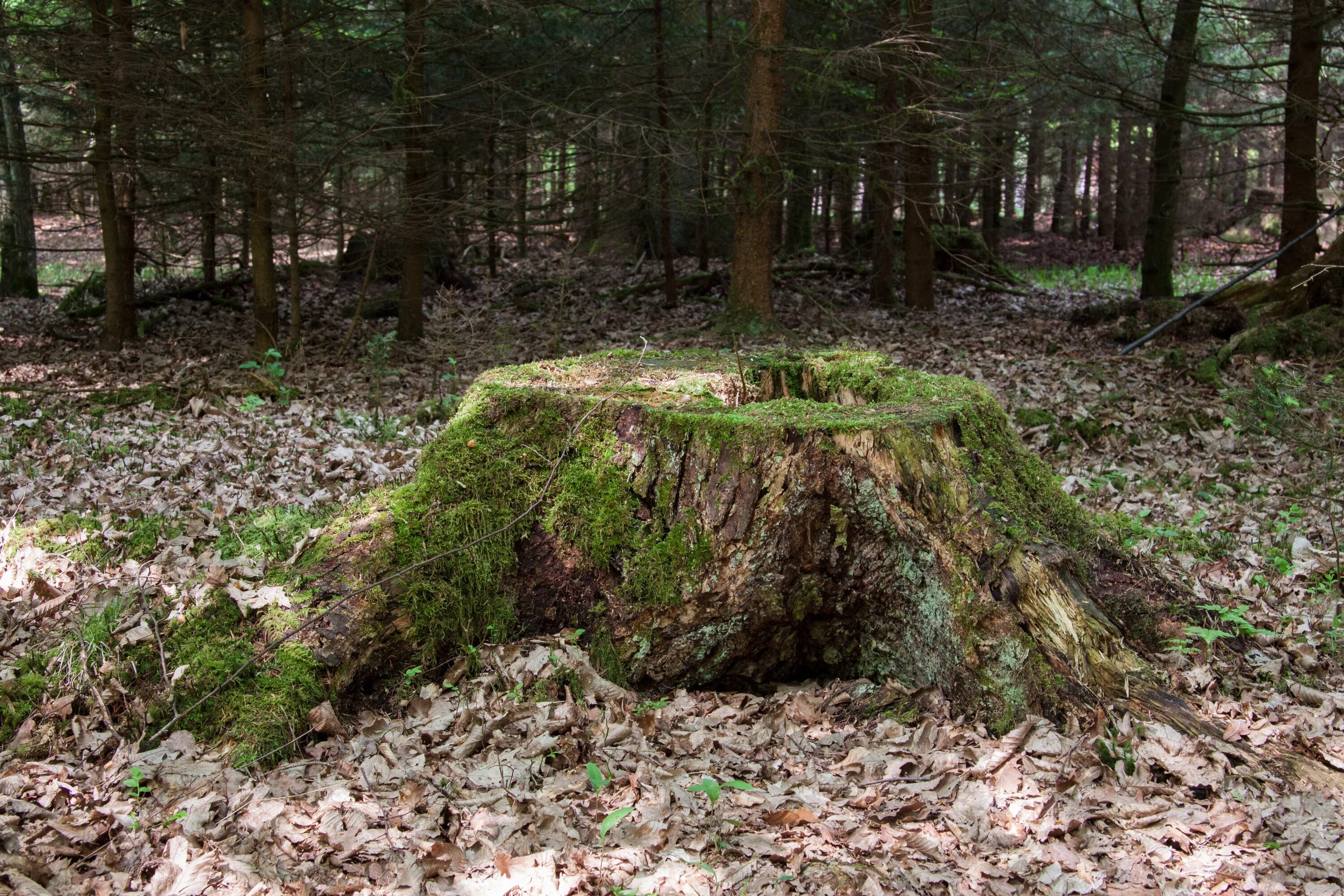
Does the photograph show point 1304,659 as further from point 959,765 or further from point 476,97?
point 476,97

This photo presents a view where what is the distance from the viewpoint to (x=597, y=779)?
295 cm

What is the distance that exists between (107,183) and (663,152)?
701 centimetres

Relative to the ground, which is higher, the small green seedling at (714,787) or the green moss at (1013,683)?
the green moss at (1013,683)

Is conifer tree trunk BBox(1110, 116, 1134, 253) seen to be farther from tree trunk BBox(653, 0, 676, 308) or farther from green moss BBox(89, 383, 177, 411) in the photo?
green moss BBox(89, 383, 177, 411)

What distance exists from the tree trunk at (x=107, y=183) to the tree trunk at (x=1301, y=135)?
1181cm

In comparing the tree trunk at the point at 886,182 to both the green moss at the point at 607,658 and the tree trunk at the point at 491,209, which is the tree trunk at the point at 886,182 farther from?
the green moss at the point at 607,658

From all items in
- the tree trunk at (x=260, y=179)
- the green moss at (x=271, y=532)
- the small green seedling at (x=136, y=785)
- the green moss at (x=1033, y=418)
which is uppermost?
the tree trunk at (x=260, y=179)

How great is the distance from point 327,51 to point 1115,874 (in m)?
10.4

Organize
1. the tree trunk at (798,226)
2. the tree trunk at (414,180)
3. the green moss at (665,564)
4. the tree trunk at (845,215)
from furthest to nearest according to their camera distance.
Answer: the tree trunk at (798,226) → the tree trunk at (845,215) → the tree trunk at (414,180) → the green moss at (665,564)

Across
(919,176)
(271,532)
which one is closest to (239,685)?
(271,532)

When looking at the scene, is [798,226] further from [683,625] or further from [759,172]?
[683,625]

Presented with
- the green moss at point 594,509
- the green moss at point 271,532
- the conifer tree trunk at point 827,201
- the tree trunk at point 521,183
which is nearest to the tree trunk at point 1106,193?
the conifer tree trunk at point 827,201

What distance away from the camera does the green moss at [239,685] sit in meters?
3.26

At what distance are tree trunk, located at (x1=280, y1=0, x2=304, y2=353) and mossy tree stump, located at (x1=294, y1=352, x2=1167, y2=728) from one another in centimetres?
691
